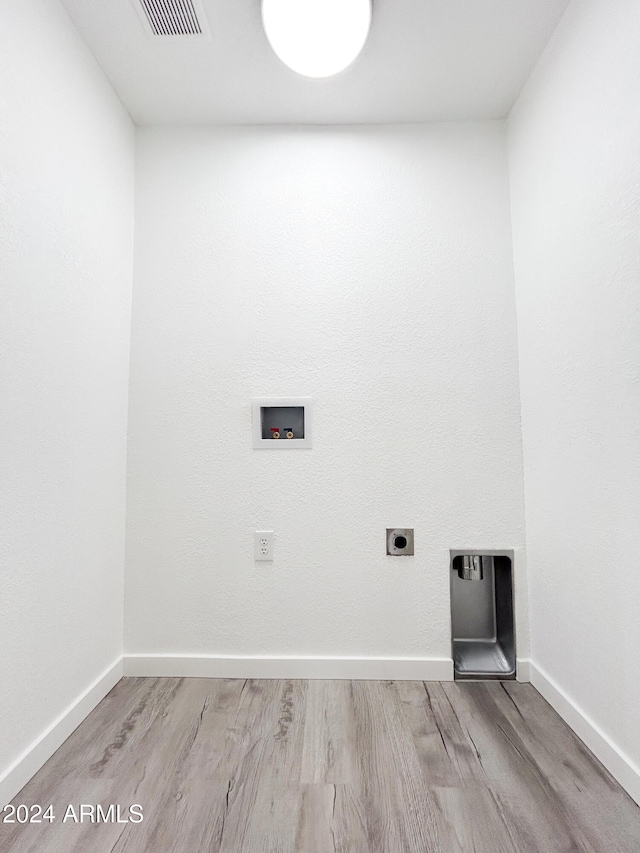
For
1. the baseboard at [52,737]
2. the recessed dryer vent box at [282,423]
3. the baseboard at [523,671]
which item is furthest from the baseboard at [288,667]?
the recessed dryer vent box at [282,423]

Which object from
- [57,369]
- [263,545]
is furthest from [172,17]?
[263,545]

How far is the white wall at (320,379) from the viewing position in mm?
1942

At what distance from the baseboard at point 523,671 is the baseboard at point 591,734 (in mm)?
27

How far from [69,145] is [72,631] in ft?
5.04

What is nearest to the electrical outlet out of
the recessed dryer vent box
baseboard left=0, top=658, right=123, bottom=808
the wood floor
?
the recessed dryer vent box

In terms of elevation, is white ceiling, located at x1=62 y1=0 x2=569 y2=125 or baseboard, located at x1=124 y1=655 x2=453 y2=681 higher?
white ceiling, located at x1=62 y1=0 x2=569 y2=125

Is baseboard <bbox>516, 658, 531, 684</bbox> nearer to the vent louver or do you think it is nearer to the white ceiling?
the white ceiling

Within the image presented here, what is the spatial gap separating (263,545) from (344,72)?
70.4 inches

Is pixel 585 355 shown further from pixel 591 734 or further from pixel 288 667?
pixel 288 667

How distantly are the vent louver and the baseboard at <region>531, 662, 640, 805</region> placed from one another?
96.7 inches

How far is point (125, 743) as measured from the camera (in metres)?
1.47

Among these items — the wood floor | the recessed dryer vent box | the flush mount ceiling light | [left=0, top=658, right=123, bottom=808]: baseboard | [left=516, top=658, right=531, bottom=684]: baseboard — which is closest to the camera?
the wood floor

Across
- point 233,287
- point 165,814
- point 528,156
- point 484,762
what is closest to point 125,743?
point 165,814

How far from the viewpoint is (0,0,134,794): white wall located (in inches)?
49.7
